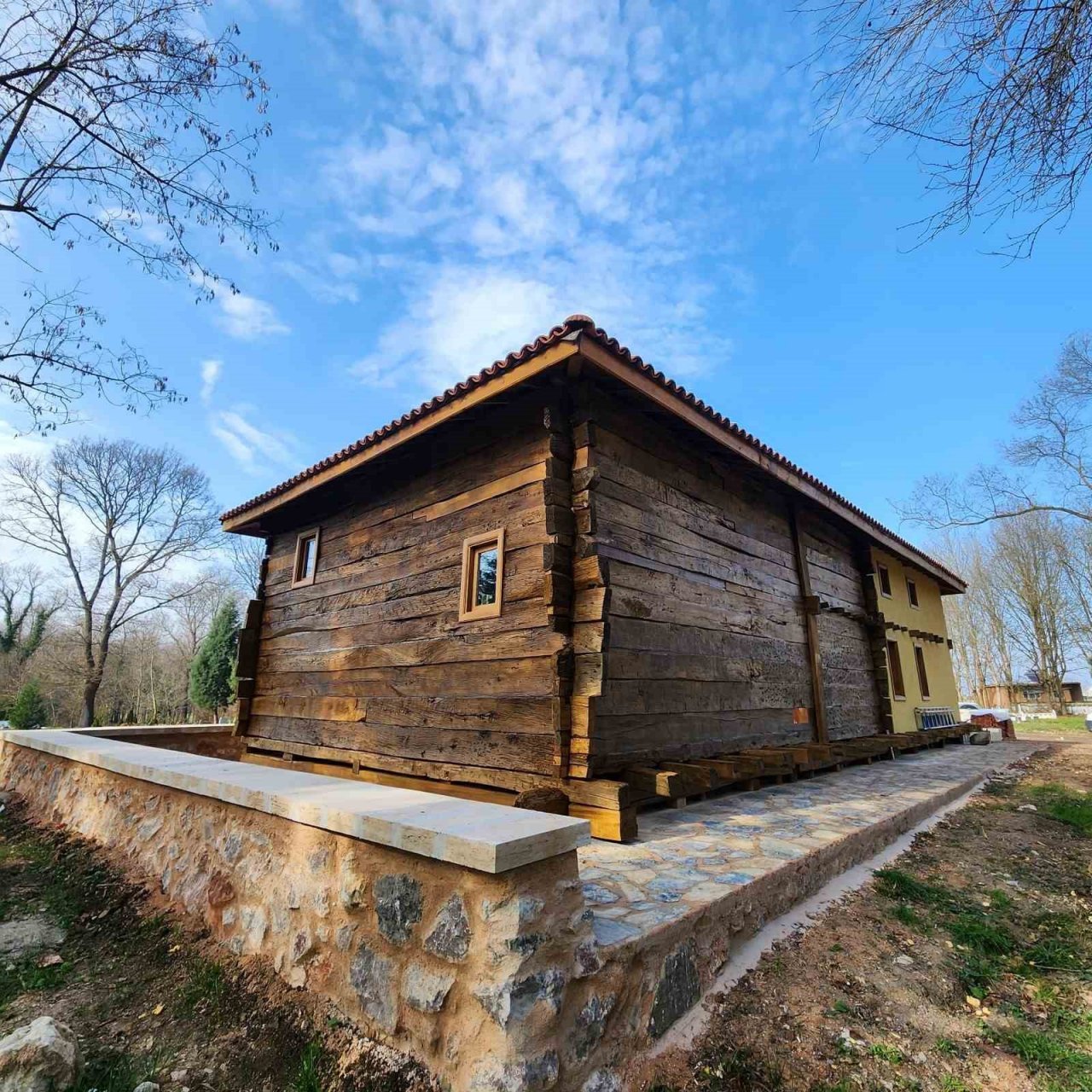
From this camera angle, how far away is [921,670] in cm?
1176

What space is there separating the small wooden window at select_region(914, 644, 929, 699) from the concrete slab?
12165 millimetres

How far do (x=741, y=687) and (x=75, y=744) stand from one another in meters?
6.33

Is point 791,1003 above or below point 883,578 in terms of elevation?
below

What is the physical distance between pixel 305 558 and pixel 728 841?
653cm

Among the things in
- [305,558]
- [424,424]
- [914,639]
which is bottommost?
[914,639]

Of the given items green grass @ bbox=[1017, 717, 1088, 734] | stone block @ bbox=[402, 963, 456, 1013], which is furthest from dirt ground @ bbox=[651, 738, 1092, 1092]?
green grass @ bbox=[1017, 717, 1088, 734]

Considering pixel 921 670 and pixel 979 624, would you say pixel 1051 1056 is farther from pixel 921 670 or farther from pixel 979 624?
pixel 979 624

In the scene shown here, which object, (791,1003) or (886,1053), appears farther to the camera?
(791,1003)

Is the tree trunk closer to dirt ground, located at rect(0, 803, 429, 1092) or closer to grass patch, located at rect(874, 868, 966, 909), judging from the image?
dirt ground, located at rect(0, 803, 429, 1092)

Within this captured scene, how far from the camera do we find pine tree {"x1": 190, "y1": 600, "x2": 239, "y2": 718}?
1867cm

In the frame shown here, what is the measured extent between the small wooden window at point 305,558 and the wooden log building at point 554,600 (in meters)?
0.04

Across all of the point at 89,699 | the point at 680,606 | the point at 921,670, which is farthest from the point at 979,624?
the point at 89,699

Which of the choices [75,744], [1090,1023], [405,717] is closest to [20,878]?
[75,744]

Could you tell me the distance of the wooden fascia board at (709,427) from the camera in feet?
13.7
